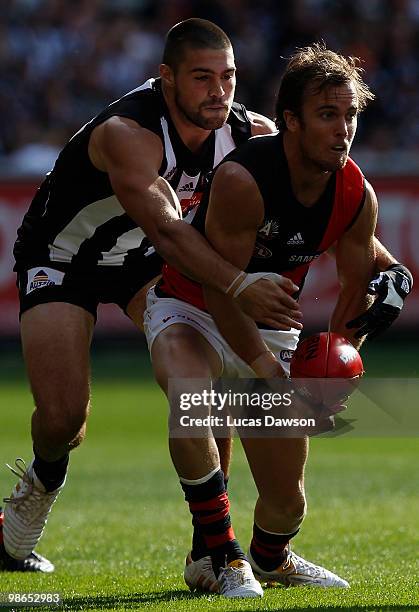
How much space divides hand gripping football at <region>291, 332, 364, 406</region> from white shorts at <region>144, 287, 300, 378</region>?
1.60ft

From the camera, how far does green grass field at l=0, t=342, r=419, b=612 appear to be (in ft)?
18.6

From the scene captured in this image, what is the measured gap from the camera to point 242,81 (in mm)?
17672

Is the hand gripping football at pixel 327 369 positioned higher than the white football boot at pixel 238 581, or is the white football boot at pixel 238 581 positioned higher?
the hand gripping football at pixel 327 369

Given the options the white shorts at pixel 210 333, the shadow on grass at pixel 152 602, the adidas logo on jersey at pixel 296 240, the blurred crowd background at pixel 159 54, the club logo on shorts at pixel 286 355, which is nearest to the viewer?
the shadow on grass at pixel 152 602

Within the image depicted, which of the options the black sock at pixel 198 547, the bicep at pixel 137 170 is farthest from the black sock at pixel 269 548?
the bicep at pixel 137 170

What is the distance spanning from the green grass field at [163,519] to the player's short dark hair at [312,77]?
207 centimetres

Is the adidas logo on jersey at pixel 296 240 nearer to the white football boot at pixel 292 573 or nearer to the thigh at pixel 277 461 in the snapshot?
the thigh at pixel 277 461

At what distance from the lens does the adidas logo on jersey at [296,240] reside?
5.59 meters

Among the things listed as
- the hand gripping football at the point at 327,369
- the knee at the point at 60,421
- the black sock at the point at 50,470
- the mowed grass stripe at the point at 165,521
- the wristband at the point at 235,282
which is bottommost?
the mowed grass stripe at the point at 165,521

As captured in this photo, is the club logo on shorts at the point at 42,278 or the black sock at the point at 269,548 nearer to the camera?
the black sock at the point at 269,548

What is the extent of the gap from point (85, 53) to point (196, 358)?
12.8 metres

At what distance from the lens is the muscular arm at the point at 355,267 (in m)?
5.73

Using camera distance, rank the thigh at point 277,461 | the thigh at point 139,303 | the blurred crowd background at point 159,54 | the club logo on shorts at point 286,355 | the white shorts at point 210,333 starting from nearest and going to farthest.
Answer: the thigh at point 277,461, the white shorts at point 210,333, the club logo on shorts at point 286,355, the thigh at point 139,303, the blurred crowd background at point 159,54

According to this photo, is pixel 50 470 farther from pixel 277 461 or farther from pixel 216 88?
pixel 216 88
